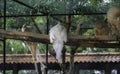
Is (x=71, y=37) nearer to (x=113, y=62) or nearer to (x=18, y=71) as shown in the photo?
(x=113, y=62)

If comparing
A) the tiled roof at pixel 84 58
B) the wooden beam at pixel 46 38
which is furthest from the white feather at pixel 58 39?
the tiled roof at pixel 84 58

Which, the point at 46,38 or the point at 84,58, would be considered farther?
the point at 84,58

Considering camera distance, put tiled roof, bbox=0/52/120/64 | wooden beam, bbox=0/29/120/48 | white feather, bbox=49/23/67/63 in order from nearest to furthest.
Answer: wooden beam, bbox=0/29/120/48
white feather, bbox=49/23/67/63
tiled roof, bbox=0/52/120/64

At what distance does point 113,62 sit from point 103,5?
10.4 feet

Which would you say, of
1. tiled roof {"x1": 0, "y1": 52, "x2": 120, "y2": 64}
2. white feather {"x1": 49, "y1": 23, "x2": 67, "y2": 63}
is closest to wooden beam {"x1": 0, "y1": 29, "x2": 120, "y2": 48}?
white feather {"x1": 49, "y1": 23, "x2": 67, "y2": 63}

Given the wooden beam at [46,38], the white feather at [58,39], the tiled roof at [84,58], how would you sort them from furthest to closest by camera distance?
the tiled roof at [84,58]
the white feather at [58,39]
the wooden beam at [46,38]

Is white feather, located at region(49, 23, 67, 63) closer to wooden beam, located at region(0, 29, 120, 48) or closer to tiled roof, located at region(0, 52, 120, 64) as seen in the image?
wooden beam, located at region(0, 29, 120, 48)

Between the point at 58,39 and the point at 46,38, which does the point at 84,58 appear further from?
the point at 46,38

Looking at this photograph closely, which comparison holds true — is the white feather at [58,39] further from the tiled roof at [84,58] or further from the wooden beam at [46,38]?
the tiled roof at [84,58]

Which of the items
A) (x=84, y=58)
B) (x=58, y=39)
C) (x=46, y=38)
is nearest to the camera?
(x=46, y=38)

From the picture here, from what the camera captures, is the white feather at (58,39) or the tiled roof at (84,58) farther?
the tiled roof at (84,58)

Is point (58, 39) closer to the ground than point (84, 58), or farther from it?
farther from it

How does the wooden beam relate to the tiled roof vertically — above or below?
above

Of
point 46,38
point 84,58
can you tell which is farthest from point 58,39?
point 84,58
